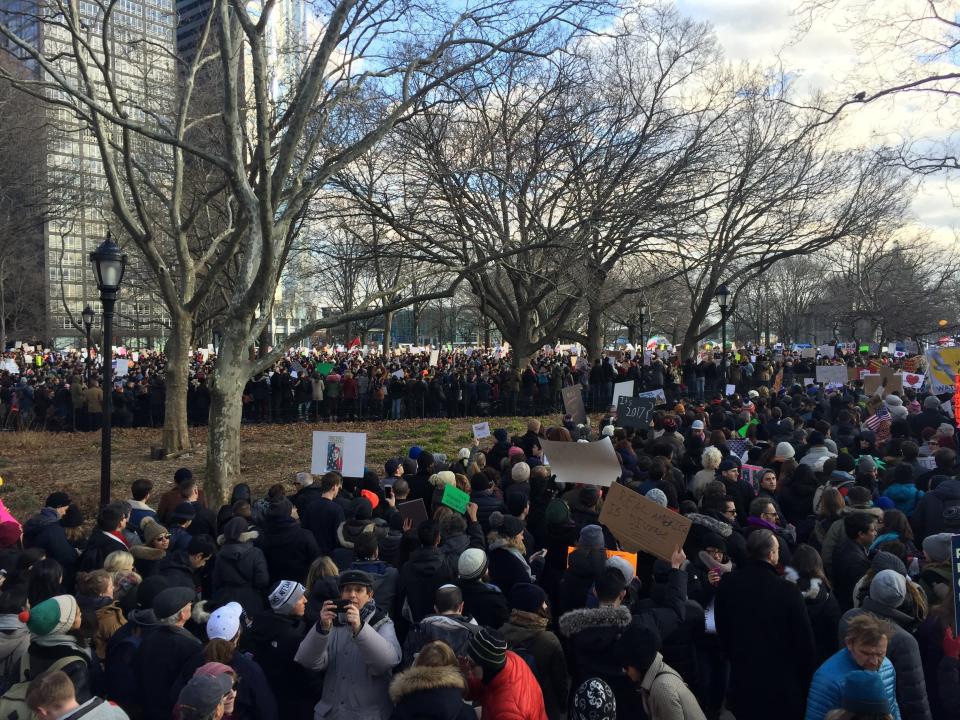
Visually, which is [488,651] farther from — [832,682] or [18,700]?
[18,700]

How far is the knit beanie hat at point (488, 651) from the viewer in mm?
3824

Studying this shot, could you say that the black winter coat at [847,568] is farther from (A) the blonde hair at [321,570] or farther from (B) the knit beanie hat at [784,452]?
(A) the blonde hair at [321,570]

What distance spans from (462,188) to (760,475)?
44.9 feet

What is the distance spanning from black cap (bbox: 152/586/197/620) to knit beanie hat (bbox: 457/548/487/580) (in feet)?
5.44

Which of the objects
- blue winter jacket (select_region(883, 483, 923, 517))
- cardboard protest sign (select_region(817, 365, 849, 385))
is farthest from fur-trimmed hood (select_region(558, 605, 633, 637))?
cardboard protest sign (select_region(817, 365, 849, 385))

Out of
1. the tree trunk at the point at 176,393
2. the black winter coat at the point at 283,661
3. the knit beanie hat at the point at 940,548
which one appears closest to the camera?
the black winter coat at the point at 283,661

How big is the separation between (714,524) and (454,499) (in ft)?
7.46

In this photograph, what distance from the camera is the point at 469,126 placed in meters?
22.0

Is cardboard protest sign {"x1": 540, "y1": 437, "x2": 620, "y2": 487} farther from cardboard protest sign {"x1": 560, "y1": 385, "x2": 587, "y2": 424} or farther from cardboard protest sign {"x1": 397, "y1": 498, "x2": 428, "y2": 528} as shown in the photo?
cardboard protest sign {"x1": 560, "y1": 385, "x2": 587, "y2": 424}

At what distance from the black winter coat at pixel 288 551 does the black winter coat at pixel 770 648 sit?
3.36 m

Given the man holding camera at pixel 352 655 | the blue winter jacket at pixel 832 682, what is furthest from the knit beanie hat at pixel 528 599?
the blue winter jacket at pixel 832 682

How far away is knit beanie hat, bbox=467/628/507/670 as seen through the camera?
12.5 ft

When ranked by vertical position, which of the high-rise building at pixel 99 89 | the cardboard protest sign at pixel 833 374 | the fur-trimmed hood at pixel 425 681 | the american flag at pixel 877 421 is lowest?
the fur-trimmed hood at pixel 425 681

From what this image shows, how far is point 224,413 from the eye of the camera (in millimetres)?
12211
